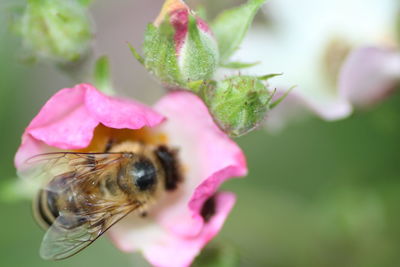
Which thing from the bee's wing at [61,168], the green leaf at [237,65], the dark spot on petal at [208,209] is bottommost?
the dark spot on petal at [208,209]

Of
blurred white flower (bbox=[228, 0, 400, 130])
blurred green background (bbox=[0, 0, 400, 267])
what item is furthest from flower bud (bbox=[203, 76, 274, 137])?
blurred white flower (bbox=[228, 0, 400, 130])

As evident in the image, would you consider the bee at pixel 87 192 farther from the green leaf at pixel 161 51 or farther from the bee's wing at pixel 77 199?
the green leaf at pixel 161 51

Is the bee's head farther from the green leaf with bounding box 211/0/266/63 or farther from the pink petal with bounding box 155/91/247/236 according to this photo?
the green leaf with bounding box 211/0/266/63

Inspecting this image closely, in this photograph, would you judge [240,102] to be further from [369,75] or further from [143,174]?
[369,75]

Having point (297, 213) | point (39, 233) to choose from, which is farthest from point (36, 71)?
point (297, 213)

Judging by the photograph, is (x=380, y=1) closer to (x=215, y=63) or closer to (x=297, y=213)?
(x=297, y=213)

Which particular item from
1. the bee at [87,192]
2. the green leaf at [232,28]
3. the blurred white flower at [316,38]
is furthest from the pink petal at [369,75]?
the bee at [87,192]

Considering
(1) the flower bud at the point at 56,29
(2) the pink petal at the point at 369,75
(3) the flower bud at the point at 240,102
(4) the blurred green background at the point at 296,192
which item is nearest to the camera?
(3) the flower bud at the point at 240,102
